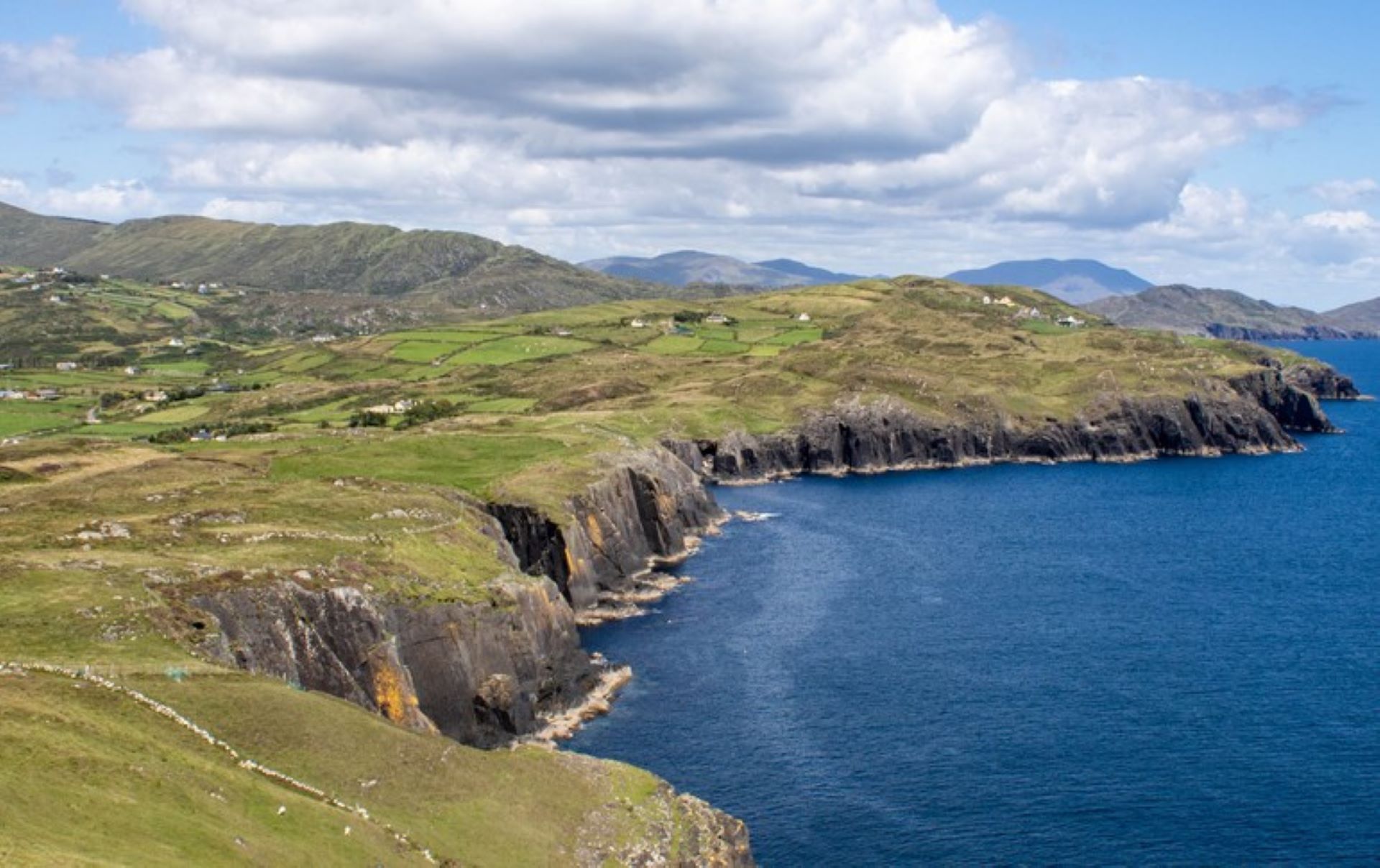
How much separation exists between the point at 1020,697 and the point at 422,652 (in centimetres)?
5093

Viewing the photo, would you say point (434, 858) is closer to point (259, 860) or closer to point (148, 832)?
point (259, 860)

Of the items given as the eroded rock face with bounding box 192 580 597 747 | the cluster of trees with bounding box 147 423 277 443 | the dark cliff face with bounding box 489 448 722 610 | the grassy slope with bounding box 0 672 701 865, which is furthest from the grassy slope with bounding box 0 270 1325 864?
the cluster of trees with bounding box 147 423 277 443

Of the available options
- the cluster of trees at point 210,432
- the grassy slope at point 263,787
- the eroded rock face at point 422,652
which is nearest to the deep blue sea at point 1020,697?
the eroded rock face at point 422,652

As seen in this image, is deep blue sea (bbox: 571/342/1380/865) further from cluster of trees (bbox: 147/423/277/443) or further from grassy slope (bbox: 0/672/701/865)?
cluster of trees (bbox: 147/423/277/443)

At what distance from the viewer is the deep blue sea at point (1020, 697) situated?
7594 cm

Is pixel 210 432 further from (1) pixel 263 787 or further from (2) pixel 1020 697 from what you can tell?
(1) pixel 263 787

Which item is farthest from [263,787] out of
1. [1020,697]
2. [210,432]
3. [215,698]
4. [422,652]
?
[210,432]

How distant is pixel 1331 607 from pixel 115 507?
12628 centimetres

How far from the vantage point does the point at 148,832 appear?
140ft

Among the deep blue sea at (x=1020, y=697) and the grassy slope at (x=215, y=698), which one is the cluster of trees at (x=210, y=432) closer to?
the grassy slope at (x=215, y=698)

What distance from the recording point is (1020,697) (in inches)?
3935

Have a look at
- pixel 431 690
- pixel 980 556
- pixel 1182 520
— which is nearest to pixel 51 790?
pixel 431 690

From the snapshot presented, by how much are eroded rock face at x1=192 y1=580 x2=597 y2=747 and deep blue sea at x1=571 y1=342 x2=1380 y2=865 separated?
661cm

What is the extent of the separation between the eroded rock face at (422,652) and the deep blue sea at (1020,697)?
661 cm
